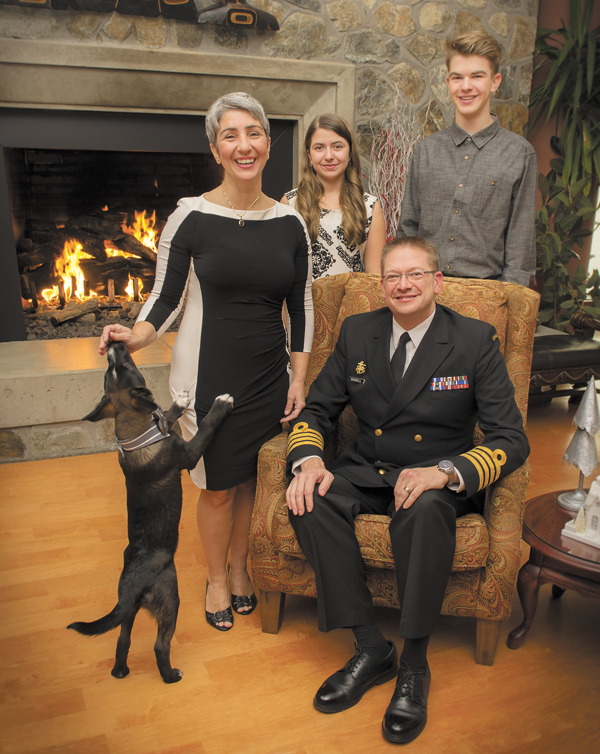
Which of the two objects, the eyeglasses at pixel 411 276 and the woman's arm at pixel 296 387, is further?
the woman's arm at pixel 296 387

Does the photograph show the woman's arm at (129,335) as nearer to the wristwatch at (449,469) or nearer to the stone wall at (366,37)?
the wristwatch at (449,469)

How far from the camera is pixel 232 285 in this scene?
1679 mm

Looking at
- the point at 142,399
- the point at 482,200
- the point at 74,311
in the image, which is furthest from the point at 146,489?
the point at 74,311

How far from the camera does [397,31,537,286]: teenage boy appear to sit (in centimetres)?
213

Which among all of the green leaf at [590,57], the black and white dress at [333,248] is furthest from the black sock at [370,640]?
the green leaf at [590,57]

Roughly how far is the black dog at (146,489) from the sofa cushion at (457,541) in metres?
0.46

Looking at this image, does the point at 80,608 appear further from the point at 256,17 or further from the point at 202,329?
the point at 256,17

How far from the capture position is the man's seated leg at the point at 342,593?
158 cm

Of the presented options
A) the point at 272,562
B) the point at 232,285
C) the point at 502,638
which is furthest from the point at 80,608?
the point at 502,638

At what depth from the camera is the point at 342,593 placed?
158 cm

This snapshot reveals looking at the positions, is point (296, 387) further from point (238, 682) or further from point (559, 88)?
point (559, 88)

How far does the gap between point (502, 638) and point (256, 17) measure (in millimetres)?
3021

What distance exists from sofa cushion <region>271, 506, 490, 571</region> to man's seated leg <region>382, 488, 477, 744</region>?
42 mm

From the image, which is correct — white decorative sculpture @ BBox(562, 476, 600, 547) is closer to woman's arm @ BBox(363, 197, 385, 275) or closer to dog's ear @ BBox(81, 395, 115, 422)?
woman's arm @ BBox(363, 197, 385, 275)
